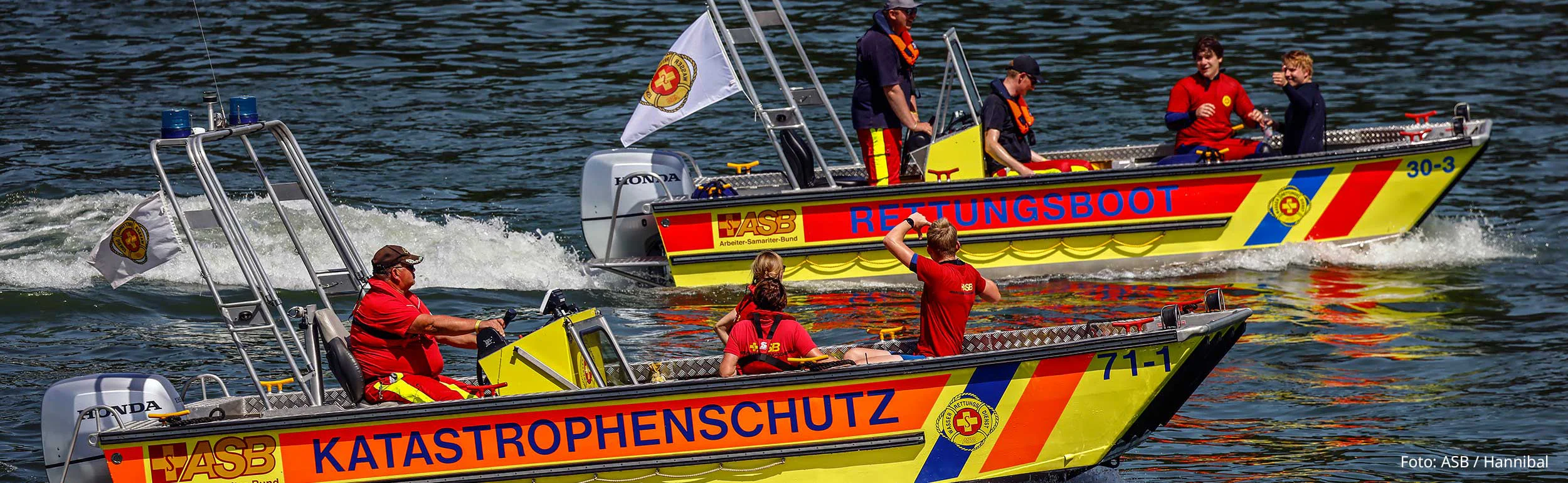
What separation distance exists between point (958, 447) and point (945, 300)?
731 mm

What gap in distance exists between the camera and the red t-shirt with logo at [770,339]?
25.6 ft

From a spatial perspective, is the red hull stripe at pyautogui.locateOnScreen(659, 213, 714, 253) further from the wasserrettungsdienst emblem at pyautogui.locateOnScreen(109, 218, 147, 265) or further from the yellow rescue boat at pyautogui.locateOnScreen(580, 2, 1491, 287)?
the wasserrettungsdienst emblem at pyautogui.locateOnScreen(109, 218, 147, 265)

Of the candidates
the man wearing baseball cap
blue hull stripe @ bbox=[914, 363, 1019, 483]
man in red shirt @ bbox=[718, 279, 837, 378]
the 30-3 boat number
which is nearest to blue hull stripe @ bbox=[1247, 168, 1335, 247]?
the 30-3 boat number

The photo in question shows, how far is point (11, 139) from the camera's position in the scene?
1827cm

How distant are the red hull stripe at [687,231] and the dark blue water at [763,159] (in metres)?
0.39

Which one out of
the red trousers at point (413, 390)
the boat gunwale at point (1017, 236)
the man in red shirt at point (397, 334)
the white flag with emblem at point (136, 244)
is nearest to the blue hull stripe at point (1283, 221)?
the boat gunwale at point (1017, 236)

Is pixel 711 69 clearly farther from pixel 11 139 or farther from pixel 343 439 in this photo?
pixel 11 139

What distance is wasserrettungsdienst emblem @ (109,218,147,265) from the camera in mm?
7605

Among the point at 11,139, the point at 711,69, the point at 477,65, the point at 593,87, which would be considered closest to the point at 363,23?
the point at 477,65

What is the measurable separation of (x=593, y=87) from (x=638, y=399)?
13.9 m

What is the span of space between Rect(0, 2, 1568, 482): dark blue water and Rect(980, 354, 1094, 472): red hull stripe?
101 centimetres

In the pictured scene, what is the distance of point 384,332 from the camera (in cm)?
778

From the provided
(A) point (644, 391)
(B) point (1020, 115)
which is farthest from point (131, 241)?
(B) point (1020, 115)

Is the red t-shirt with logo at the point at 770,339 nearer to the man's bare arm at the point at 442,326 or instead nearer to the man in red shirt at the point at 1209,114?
the man's bare arm at the point at 442,326
